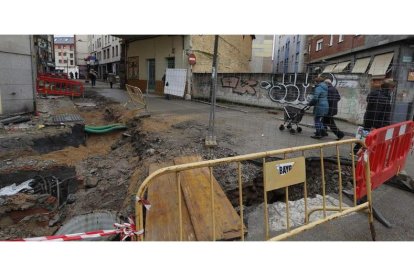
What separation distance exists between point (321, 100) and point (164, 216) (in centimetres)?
571

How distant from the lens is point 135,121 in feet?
31.0

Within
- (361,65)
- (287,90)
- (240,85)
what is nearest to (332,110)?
(287,90)

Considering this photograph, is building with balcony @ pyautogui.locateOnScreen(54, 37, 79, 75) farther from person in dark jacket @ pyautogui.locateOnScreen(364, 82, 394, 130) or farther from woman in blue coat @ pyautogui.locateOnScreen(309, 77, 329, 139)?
person in dark jacket @ pyautogui.locateOnScreen(364, 82, 394, 130)

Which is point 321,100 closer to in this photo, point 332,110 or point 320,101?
point 320,101

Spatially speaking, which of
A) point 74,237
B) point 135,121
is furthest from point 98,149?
point 74,237

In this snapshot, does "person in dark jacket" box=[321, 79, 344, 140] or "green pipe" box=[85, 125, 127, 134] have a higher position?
"person in dark jacket" box=[321, 79, 344, 140]

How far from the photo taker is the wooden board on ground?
9.79 ft

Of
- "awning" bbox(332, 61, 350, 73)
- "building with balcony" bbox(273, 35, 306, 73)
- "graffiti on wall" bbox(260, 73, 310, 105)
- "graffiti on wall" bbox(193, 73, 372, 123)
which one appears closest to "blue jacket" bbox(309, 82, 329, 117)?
"graffiti on wall" bbox(193, 73, 372, 123)

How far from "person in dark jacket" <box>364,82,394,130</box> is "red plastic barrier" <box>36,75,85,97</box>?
1478cm

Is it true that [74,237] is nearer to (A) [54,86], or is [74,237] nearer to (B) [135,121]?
(B) [135,121]

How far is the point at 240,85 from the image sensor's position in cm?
1512

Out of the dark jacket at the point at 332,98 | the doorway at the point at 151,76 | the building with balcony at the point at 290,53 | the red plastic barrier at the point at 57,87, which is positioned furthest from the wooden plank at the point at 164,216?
the building with balcony at the point at 290,53

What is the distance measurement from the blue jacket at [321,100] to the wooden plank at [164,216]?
195 inches

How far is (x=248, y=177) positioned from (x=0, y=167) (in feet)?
17.4
